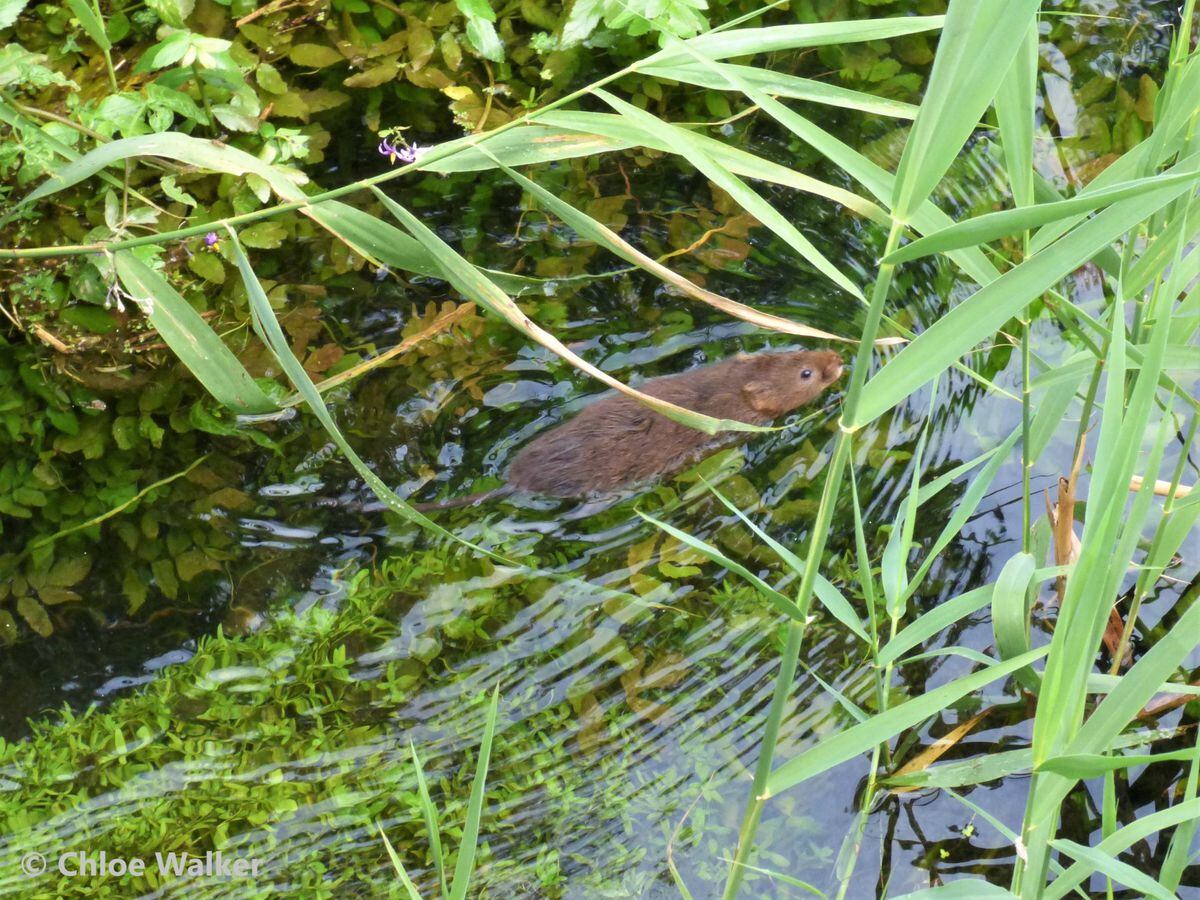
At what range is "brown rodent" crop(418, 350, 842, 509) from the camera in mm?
3004

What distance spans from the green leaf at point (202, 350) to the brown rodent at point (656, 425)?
106cm

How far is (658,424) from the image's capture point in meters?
3.25

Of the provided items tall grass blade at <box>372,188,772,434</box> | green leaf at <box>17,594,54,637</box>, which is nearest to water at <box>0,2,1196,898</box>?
green leaf at <box>17,594,54,637</box>

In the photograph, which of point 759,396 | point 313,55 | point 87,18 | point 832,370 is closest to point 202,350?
point 87,18

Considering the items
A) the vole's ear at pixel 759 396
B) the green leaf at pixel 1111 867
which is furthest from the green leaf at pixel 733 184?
the vole's ear at pixel 759 396

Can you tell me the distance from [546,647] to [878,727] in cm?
106

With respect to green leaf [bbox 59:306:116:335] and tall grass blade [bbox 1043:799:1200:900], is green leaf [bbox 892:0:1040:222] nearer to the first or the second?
tall grass blade [bbox 1043:799:1200:900]

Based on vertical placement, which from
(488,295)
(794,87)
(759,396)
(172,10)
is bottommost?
(759,396)

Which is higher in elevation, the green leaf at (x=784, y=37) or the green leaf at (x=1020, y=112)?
the green leaf at (x=784, y=37)

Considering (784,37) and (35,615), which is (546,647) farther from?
(784,37)

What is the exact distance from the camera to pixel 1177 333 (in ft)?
7.03

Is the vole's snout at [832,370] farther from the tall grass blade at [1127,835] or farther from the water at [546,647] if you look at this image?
the tall grass blade at [1127,835]

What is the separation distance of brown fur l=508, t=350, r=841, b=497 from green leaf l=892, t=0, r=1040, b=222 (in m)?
1.79

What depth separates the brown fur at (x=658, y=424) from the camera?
301cm
